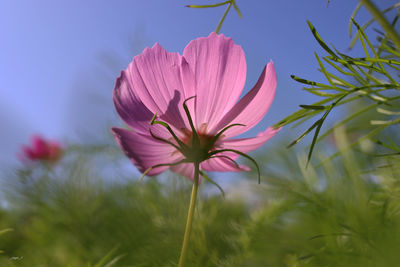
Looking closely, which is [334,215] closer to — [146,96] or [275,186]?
[275,186]

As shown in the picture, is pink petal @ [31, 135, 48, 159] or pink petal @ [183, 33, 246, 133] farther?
pink petal @ [31, 135, 48, 159]

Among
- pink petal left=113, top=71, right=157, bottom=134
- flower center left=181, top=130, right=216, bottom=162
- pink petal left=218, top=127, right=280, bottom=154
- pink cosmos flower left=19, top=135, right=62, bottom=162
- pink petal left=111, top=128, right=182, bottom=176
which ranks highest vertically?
pink cosmos flower left=19, top=135, right=62, bottom=162

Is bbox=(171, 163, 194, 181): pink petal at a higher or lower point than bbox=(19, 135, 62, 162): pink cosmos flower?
lower

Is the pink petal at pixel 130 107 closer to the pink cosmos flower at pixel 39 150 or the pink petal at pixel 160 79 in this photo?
the pink petal at pixel 160 79

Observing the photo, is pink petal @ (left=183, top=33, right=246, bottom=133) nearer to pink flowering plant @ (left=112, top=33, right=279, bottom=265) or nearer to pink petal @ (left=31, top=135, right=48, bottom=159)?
pink flowering plant @ (left=112, top=33, right=279, bottom=265)

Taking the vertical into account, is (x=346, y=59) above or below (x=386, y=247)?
above

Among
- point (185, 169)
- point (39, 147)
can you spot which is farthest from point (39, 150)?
point (185, 169)

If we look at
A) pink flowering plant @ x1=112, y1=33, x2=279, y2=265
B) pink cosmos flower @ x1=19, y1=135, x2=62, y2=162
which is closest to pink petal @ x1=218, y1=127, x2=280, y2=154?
pink flowering plant @ x1=112, y1=33, x2=279, y2=265

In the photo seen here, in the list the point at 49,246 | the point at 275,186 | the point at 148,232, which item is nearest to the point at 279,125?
the point at 275,186
